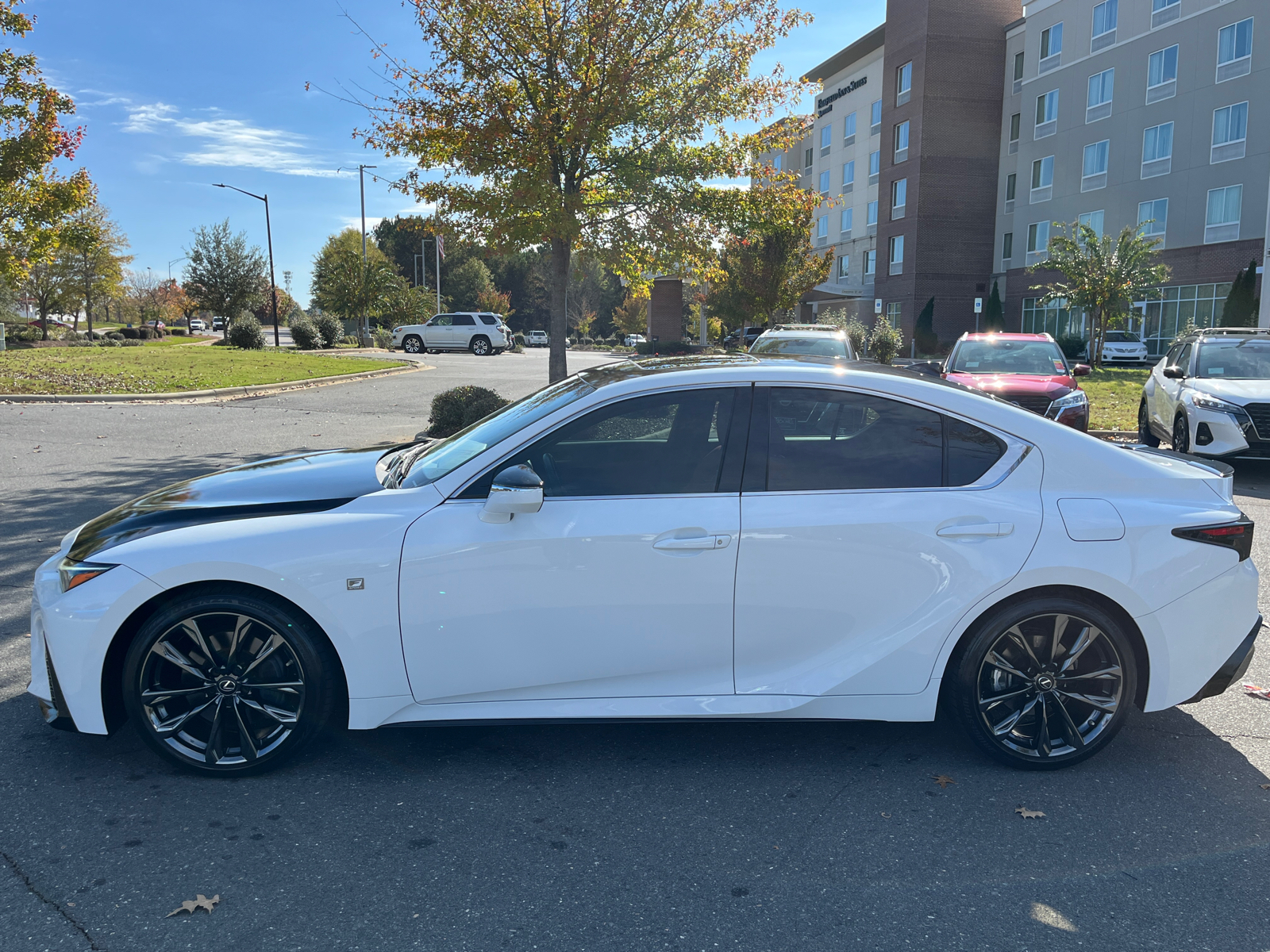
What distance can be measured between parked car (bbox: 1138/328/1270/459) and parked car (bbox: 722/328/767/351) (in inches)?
1093

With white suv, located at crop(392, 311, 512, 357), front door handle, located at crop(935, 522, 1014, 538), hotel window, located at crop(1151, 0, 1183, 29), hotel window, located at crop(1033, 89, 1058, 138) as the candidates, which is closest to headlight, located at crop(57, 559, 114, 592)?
front door handle, located at crop(935, 522, 1014, 538)

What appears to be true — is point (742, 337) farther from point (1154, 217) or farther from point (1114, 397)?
point (1114, 397)

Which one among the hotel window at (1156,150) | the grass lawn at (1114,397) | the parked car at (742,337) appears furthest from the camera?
the parked car at (742,337)

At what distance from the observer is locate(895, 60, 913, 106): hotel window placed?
5156cm

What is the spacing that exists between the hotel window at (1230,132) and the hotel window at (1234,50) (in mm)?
1232

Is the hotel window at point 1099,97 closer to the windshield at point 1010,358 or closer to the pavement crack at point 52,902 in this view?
the windshield at point 1010,358

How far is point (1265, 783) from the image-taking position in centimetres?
374

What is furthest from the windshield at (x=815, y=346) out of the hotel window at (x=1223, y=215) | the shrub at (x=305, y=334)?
the hotel window at (x=1223, y=215)

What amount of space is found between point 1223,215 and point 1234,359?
3193 cm

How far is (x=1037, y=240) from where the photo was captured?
48.8m

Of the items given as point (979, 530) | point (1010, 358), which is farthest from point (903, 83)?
point (979, 530)

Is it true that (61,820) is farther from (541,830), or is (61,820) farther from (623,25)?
(623,25)

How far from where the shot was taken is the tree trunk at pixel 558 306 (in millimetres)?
14422

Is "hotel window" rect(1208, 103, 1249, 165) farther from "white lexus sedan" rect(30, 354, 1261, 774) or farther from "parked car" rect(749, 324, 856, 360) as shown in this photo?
A: "white lexus sedan" rect(30, 354, 1261, 774)
